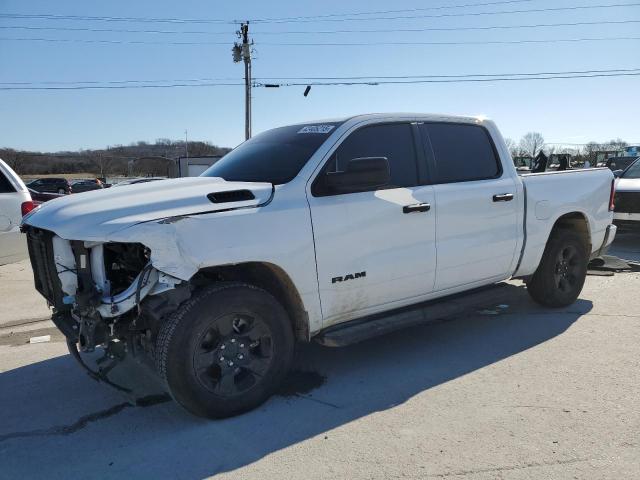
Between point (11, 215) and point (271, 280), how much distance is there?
5071mm

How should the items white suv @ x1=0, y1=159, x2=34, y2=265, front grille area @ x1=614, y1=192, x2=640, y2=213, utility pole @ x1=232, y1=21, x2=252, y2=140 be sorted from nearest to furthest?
white suv @ x1=0, y1=159, x2=34, y2=265 → front grille area @ x1=614, y1=192, x2=640, y2=213 → utility pole @ x1=232, y1=21, x2=252, y2=140

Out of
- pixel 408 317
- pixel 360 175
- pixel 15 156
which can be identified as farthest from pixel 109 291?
pixel 15 156

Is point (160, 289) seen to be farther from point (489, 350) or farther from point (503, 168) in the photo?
point (503, 168)

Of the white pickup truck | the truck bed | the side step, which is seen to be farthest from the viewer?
the truck bed

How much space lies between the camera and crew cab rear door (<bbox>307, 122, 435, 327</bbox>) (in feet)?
12.1

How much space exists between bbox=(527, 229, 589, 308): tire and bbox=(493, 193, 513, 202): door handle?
102 cm

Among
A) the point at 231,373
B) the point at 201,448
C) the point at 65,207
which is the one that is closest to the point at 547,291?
the point at 231,373

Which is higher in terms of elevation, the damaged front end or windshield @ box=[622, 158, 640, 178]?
windshield @ box=[622, 158, 640, 178]

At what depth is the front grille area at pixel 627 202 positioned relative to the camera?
9867mm

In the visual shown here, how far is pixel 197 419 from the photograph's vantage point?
3443mm

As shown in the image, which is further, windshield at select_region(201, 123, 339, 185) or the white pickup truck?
windshield at select_region(201, 123, 339, 185)

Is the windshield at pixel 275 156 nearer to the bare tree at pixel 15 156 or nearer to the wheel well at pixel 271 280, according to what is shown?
the wheel well at pixel 271 280

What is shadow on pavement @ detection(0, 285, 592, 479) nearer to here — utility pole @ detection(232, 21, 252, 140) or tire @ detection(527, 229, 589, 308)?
tire @ detection(527, 229, 589, 308)

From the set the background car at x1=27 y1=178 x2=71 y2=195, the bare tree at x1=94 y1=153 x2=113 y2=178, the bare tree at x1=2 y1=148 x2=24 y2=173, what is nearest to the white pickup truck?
the background car at x1=27 y1=178 x2=71 y2=195
